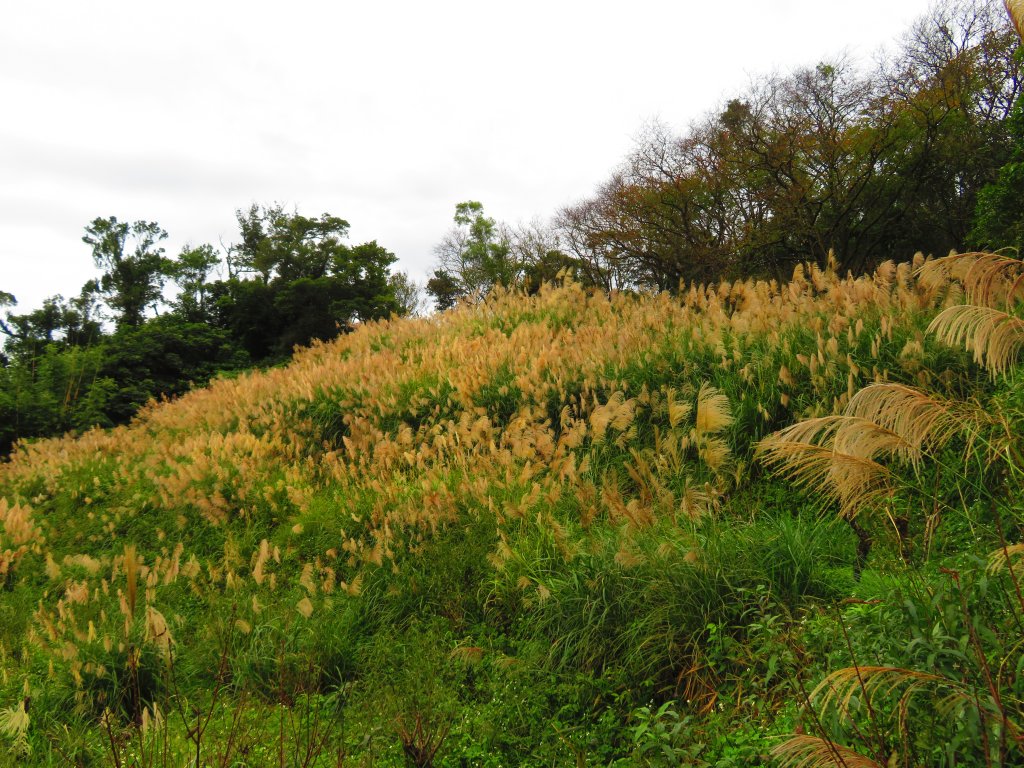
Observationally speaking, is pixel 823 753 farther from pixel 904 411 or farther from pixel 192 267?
pixel 192 267

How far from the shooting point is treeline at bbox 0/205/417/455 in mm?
12047

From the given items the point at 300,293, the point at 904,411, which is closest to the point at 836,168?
the point at 300,293

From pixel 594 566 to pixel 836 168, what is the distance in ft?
77.3

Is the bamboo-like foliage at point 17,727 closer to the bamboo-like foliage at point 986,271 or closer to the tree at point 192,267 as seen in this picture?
the bamboo-like foliage at point 986,271

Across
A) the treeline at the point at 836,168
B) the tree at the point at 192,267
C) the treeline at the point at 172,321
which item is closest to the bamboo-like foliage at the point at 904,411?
the treeline at the point at 172,321

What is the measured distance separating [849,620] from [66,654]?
384 centimetres

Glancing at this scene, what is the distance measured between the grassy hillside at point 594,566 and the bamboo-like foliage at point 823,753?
0.01 m

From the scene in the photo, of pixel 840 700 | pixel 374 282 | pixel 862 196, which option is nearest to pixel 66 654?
pixel 840 700

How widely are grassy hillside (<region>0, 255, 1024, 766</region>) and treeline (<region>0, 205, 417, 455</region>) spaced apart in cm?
563

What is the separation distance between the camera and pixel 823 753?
1.65m

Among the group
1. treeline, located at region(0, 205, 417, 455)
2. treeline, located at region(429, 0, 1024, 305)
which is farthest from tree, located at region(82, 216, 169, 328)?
treeline, located at region(429, 0, 1024, 305)

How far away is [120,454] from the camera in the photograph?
8562 mm

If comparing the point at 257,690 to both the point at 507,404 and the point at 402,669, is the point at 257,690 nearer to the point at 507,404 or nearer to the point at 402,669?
the point at 402,669

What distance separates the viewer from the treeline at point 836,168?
70.7 feet
